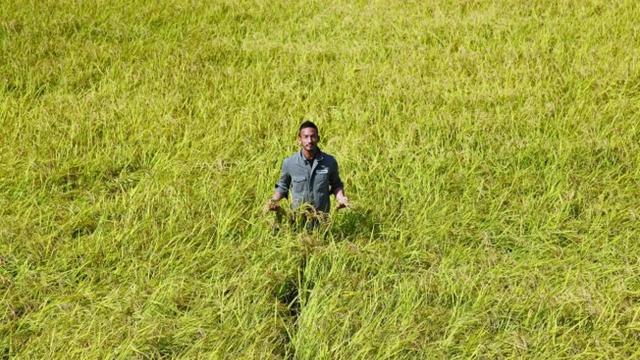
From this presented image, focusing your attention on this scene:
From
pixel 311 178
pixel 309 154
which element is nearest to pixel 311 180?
pixel 311 178

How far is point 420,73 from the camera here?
6.32m

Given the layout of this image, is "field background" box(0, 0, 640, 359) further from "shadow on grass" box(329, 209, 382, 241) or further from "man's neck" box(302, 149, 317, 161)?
"man's neck" box(302, 149, 317, 161)

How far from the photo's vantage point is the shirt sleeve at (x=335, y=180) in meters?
3.52

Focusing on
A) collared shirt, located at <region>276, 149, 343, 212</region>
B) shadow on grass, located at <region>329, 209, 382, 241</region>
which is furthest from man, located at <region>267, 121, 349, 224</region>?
shadow on grass, located at <region>329, 209, 382, 241</region>

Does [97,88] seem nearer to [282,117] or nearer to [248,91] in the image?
[248,91]

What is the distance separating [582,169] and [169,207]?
122 inches

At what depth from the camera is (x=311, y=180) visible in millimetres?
3457

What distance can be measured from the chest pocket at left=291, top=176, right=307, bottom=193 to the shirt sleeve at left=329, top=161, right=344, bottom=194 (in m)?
0.18

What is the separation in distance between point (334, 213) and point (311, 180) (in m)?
0.34

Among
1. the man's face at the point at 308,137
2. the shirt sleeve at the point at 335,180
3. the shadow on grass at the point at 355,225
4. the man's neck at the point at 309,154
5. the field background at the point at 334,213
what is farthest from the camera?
the shadow on grass at the point at 355,225

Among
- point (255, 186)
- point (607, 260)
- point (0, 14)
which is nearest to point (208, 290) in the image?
point (255, 186)

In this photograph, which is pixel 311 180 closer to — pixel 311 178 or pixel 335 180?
pixel 311 178

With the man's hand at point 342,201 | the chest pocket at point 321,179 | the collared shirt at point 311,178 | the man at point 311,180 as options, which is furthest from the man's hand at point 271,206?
the man's hand at point 342,201

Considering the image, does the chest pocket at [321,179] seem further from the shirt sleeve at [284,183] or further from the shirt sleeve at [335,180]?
the shirt sleeve at [284,183]
